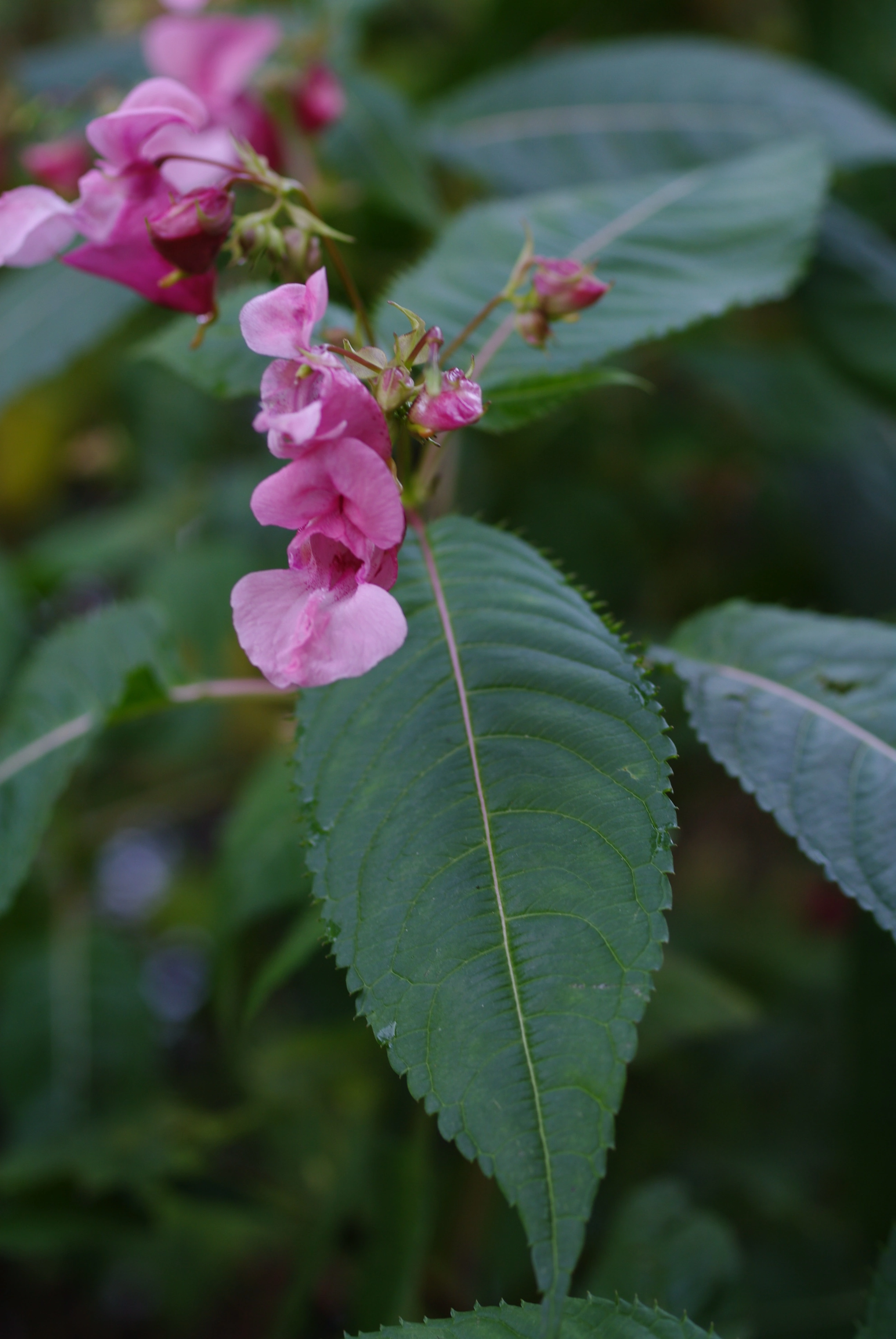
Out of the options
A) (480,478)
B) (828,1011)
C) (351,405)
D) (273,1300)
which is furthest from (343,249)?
(273,1300)

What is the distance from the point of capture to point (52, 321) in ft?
3.88

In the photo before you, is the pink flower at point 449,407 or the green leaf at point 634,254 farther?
the green leaf at point 634,254

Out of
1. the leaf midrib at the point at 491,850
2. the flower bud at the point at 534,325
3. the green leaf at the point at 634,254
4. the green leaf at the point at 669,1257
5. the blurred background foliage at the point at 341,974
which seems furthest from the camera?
the blurred background foliage at the point at 341,974

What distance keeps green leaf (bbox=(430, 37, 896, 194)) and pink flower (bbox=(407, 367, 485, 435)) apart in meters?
0.75

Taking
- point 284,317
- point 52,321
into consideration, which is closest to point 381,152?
point 52,321

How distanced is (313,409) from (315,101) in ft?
2.52

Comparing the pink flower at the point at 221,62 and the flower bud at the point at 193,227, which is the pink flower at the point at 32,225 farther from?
the pink flower at the point at 221,62

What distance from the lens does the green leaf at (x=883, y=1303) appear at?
58 cm

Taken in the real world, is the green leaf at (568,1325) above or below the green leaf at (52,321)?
below

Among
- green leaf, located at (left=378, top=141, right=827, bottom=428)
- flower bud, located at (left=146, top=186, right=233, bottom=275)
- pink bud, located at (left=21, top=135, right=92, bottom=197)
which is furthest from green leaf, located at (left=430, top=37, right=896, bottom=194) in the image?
flower bud, located at (left=146, top=186, right=233, bottom=275)

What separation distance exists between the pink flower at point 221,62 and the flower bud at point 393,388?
0.65 meters

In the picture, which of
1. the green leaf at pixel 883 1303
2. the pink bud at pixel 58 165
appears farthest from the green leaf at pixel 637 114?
the green leaf at pixel 883 1303

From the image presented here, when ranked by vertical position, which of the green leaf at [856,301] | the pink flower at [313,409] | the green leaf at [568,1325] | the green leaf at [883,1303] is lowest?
the green leaf at [883,1303]

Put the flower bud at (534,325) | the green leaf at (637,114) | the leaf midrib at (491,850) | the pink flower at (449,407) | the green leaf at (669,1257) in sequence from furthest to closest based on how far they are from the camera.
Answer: the green leaf at (637,114), the green leaf at (669,1257), the flower bud at (534,325), the pink flower at (449,407), the leaf midrib at (491,850)
